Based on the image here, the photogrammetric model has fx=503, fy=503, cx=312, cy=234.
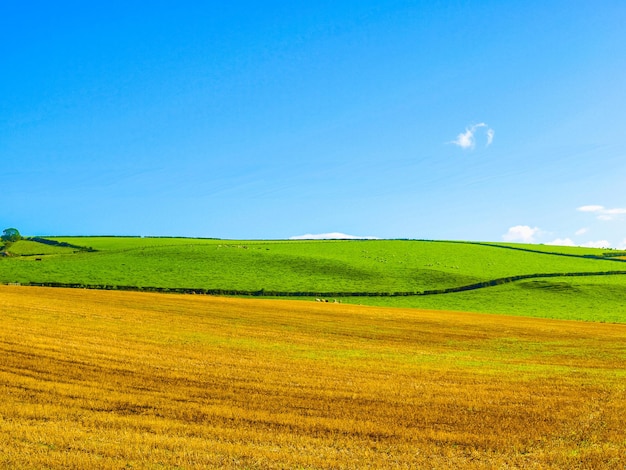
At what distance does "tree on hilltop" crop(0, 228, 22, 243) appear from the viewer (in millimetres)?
124688

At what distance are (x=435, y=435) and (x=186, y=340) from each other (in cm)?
1817

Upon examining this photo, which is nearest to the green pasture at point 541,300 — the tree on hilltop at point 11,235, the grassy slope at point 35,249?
the grassy slope at point 35,249

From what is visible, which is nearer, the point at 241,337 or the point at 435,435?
the point at 435,435

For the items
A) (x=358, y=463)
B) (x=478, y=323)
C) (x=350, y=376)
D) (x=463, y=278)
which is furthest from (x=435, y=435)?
(x=463, y=278)

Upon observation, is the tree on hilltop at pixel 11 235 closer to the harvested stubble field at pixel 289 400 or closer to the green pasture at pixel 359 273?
the green pasture at pixel 359 273

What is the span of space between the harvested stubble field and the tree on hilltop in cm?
10648

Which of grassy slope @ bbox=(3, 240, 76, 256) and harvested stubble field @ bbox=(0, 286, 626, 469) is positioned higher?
grassy slope @ bbox=(3, 240, 76, 256)

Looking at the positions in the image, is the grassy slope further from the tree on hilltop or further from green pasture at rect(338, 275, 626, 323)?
green pasture at rect(338, 275, 626, 323)

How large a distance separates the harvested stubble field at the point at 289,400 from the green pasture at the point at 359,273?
3709 centimetres

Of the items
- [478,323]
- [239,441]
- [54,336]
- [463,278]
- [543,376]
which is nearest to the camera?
[239,441]

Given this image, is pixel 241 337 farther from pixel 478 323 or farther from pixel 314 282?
pixel 314 282

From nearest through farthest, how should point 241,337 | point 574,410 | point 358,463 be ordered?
1. point 358,463
2. point 574,410
3. point 241,337

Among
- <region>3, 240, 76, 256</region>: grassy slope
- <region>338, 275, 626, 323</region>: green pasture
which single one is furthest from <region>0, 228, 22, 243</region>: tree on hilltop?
<region>338, 275, 626, 323</region>: green pasture

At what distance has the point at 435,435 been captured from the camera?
13352 millimetres
